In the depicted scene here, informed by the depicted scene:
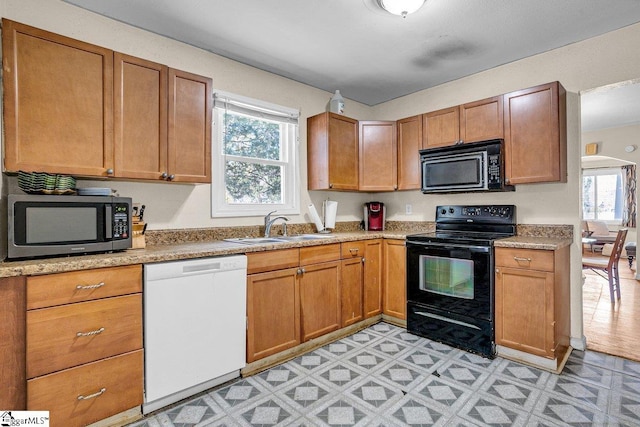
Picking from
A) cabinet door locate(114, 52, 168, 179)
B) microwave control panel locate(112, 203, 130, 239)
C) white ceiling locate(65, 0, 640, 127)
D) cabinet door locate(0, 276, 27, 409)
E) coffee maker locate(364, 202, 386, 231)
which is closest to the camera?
cabinet door locate(0, 276, 27, 409)

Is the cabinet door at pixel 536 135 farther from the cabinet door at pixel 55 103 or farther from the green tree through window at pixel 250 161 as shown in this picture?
the cabinet door at pixel 55 103

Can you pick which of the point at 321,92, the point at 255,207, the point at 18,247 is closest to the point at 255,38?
the point at 321,92

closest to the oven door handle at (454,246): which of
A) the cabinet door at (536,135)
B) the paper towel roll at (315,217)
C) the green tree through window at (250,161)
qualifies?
the cabinet door at (536,135)

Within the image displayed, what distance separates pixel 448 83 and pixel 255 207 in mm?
2458

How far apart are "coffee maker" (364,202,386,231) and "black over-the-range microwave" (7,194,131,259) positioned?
2618 mm

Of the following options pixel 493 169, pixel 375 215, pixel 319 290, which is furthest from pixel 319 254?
pixel 493 169

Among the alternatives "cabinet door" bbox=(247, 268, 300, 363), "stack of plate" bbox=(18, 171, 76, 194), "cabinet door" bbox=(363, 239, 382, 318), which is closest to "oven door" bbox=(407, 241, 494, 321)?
"cabinet door" bbox=(363, 239, 382, 318)

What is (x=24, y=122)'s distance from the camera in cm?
172

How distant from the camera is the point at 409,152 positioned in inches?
139

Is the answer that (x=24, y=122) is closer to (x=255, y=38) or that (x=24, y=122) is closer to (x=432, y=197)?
(x=255, y=38)

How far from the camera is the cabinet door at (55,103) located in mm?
1693

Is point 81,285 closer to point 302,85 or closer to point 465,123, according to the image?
point 302,85

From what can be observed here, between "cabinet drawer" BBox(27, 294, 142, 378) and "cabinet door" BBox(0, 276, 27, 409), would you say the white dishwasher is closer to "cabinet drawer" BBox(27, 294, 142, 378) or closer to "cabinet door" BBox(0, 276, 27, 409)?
"cabinet drawer" BBox(27, 294, 142, 378)

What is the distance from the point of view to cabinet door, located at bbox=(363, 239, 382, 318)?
10.5ft
